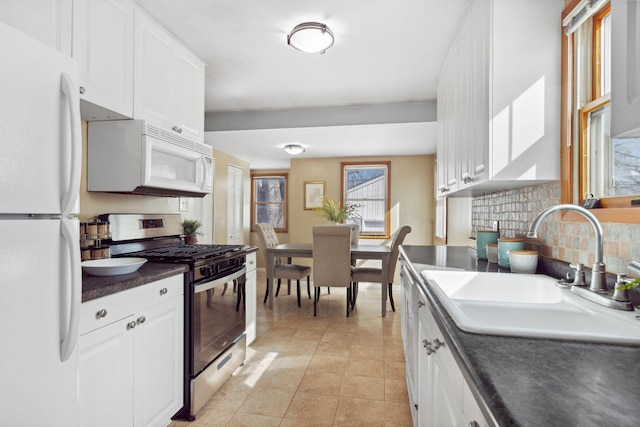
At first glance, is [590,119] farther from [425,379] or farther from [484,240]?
[425,379]

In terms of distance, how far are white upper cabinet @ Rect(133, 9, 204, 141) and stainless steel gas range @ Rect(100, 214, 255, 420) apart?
73 centimetres

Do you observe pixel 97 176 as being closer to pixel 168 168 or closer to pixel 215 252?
pixel 168 168

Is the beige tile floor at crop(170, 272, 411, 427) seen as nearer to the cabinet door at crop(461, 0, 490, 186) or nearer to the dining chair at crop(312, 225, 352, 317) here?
the dining chair at crop(312, 225, 352, 317)

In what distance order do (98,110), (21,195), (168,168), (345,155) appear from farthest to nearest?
(345,155), (168,168), (98,110), (21,195)

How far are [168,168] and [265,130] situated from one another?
1.93 metres

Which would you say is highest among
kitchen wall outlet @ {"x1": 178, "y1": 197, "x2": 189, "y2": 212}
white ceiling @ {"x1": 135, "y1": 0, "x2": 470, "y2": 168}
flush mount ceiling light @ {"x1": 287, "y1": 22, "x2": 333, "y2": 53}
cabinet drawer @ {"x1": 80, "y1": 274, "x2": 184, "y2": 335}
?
white ceiling @ {"x1": 135, "y1": 0, "x2": 470, "y2": 168}

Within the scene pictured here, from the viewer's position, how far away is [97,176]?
2092mm

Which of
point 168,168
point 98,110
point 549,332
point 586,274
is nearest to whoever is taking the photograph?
point 549,332

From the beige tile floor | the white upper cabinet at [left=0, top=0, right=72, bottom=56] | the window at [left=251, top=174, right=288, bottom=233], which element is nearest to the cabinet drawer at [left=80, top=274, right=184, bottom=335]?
the beige tile floor

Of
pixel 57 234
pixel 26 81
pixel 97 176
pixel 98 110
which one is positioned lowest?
pixel 57 234

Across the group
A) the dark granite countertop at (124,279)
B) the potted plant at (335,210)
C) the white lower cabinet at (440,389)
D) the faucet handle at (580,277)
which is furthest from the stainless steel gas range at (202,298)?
the potted plant at (335,210)

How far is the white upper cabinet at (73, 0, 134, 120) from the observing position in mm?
1674

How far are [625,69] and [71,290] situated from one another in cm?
157

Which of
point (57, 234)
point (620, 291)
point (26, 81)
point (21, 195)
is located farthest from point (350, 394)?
point (26, 81)
